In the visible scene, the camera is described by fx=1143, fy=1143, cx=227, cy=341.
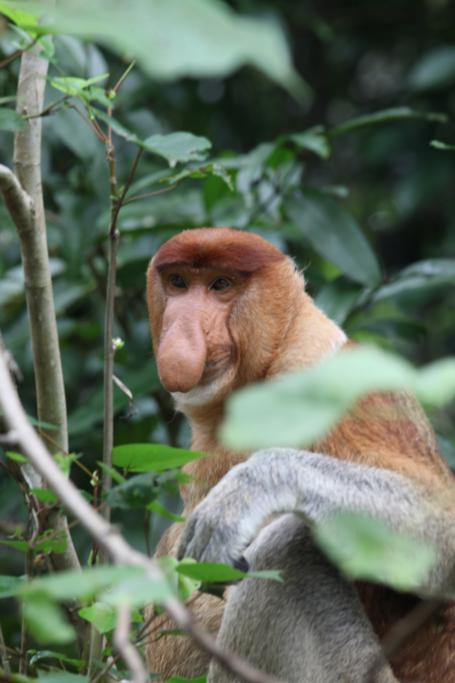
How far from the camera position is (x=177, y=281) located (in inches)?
151

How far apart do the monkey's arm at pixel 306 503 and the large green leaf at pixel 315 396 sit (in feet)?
6.01

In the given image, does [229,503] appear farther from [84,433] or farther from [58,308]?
[58,308]

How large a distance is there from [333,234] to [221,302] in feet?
6.14

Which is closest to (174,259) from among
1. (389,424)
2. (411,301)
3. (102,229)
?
(389,424)

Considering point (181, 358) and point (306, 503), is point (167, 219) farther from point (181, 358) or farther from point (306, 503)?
point (306, 503)

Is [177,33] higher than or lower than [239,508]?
higher

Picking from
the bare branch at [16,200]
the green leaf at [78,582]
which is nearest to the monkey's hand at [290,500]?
the bare branch at [16,200]

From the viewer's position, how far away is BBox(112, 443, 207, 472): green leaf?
228 centimetres

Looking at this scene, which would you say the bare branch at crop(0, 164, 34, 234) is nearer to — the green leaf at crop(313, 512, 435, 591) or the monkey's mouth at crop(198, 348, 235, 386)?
the monkey's mouth at crop(198, 348, 235, 386)

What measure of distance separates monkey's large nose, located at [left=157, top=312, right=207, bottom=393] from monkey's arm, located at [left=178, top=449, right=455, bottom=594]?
338mm

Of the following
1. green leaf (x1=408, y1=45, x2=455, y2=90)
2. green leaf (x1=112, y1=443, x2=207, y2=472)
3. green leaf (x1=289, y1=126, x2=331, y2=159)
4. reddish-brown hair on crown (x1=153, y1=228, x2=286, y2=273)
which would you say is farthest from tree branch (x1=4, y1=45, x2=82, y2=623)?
green leaf (x1=408, y1=45, x2=455, y2=90)

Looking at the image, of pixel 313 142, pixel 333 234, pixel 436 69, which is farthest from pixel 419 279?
pixel 436 69

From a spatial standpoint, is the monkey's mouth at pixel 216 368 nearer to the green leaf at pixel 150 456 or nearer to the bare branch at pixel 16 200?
the bare branch at pixel 16 200

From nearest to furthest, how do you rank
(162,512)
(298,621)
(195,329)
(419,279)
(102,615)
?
1. (162,512)
2. (102,615)
3. (298,621)
4. (195,329)
5. (419,279)
